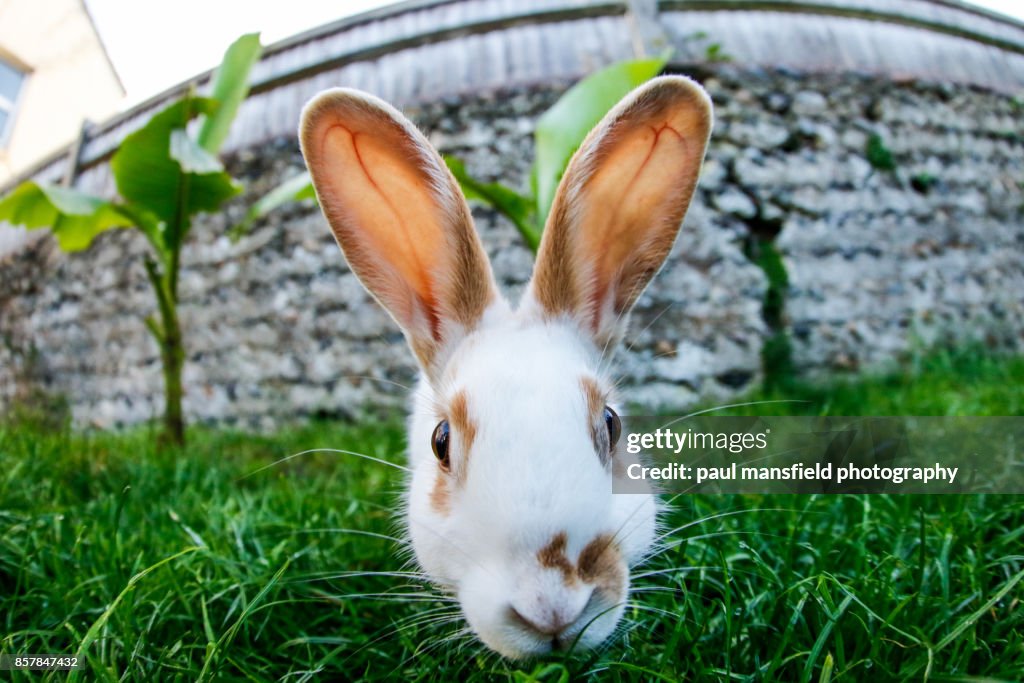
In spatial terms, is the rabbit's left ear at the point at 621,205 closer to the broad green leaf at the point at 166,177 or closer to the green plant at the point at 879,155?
the broad green leaf at the point at 166,177

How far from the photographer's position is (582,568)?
816mm

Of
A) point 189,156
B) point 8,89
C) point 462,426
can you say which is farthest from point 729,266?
point 8,89

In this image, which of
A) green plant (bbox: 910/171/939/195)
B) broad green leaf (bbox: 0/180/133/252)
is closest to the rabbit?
broad green leaf (bbox: 0/180/133/252)

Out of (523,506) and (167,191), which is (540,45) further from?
(523,506)

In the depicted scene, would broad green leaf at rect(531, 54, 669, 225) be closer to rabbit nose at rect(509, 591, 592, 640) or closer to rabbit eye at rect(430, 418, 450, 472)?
rabbit eye at rect(430, 418, 450, 472)

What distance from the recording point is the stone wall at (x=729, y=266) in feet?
14.4

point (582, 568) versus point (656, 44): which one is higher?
point (656, 44)

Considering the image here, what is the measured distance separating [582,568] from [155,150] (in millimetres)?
2718

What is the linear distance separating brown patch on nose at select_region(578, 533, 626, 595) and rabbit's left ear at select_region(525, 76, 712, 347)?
485mm

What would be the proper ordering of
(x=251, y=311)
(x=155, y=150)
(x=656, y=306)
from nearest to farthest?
1. (x=155, y=150)
2. (x=656, y=306)
3. (x=251, y=311)

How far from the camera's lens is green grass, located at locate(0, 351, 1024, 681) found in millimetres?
916

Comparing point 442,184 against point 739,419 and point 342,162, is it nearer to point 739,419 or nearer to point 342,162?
point 342,162

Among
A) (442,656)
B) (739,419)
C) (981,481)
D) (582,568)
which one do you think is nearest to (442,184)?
(582,568)

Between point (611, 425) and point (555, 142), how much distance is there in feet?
4.92
